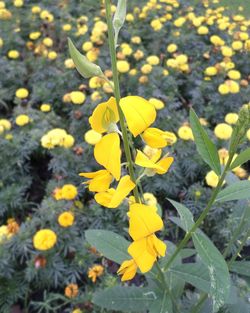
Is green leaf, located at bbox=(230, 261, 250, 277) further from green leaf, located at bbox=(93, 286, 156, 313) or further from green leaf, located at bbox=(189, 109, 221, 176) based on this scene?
green leaf, located at bbox=(189, 109, 221, 176)

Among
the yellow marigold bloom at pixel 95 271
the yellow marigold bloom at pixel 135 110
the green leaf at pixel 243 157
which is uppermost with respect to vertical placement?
the yellow marigold bloom at pixel 135 110

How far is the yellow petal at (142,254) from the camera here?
2.55 ft

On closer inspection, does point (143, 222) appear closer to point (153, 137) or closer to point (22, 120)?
point (153, 137)

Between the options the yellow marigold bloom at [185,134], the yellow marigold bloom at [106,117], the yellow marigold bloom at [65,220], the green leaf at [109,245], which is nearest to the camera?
the yellow marigold bloom at [106,117]

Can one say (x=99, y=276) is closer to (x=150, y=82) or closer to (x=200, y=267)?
(x=200, y=267)

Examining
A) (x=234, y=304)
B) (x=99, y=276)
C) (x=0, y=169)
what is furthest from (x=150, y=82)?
(x=234, y=304)

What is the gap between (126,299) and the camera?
4.00 ft

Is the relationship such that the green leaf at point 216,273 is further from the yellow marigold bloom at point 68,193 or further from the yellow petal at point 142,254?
the yellow marigold bloom at point 68,193

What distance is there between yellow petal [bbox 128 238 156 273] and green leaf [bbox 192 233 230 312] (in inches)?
5.8

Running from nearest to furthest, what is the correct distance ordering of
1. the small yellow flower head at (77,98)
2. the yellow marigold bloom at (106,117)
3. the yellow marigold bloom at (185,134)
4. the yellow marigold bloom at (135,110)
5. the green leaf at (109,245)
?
the yellow marigold bloom at (135,110)
the yellow marigold bloom at (106,117)
the green leaf at (109,245)
the yellow marigold bloom at (185,134)
the small yellow flower head at (77,98)

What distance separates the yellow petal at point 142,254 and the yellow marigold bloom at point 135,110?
0.25 metres

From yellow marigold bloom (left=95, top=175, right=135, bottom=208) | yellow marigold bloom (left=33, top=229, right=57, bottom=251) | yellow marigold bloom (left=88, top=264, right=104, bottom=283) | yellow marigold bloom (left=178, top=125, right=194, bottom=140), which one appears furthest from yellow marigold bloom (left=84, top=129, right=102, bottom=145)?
yellow marigold bloom (left=95, top=175, right=135, bottom=208)

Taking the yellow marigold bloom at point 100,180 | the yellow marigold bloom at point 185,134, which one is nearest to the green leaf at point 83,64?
the yellow marigold bloom at point 100,180

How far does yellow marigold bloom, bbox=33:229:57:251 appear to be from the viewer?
1.79 metres
